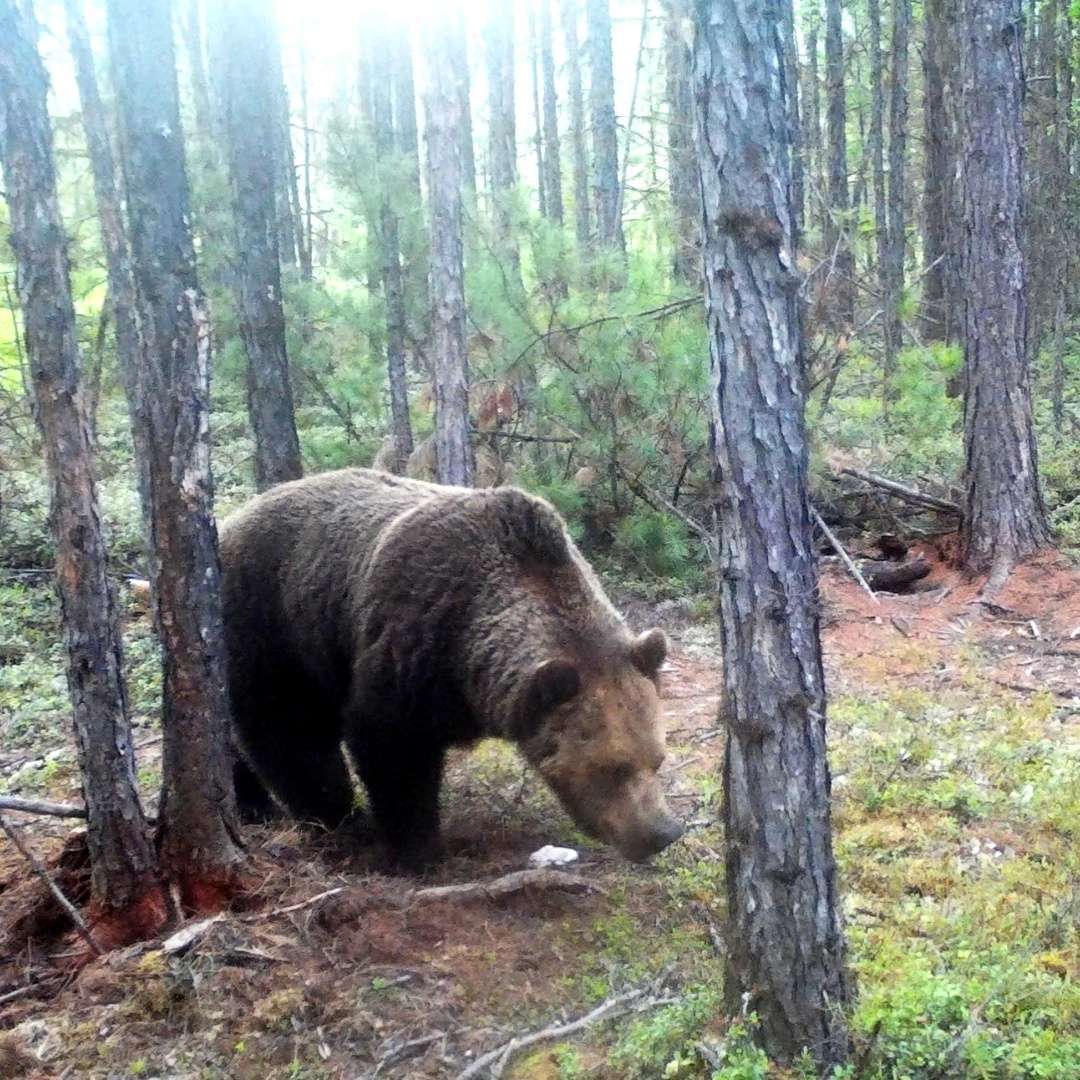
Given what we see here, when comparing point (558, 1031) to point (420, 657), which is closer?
point (558, 1031)

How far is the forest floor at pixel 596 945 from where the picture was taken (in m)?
4.18

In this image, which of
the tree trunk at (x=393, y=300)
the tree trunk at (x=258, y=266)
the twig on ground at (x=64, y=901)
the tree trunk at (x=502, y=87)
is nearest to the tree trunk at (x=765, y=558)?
the twig on ground at (x=64, y=901)

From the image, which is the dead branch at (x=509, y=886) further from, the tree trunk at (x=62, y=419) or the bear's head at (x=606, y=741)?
the tree trunk at (x=62, y=419)

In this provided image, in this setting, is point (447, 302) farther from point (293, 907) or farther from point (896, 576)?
point (293, 907)

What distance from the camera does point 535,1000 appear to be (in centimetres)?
475

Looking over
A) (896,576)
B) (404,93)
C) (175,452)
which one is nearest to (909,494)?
(896,576)

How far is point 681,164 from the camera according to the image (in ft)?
62.2

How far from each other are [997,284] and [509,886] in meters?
7.83

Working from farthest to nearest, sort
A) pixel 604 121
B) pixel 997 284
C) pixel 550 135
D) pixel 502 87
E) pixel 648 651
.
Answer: pixel 550 135
pixel 502 87
pixel 604 121
pixel 997 284
pixel 648 651

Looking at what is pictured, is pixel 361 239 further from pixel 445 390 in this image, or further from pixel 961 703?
pixel 961 703

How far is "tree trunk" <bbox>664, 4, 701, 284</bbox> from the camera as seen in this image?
10.4 meters

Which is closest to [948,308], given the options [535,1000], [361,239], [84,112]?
[361,239]

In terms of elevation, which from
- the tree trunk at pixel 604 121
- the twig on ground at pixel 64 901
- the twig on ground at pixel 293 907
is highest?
the tree trunk at pixel 604 121

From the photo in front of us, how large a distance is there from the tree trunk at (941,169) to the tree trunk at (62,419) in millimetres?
13863
